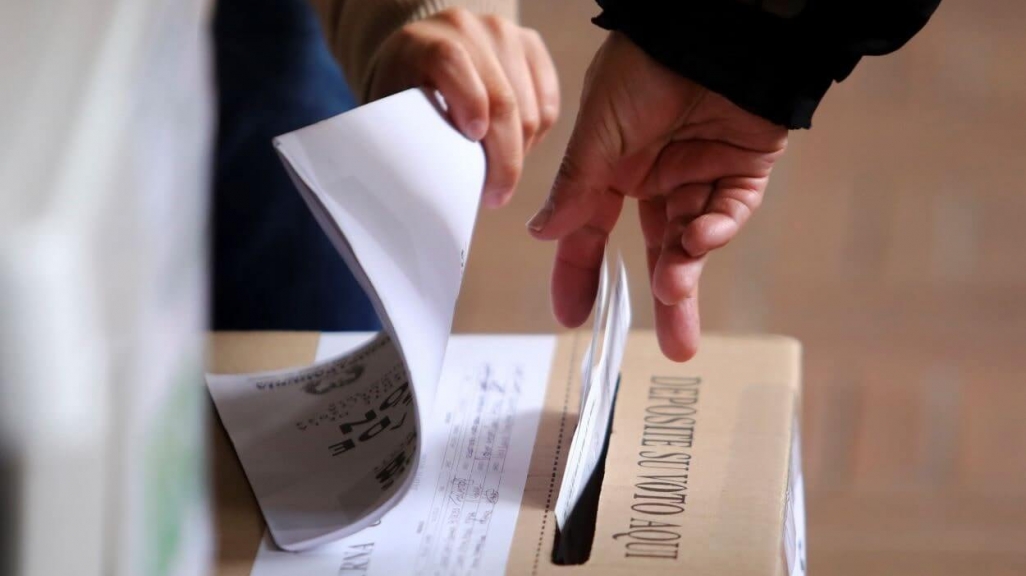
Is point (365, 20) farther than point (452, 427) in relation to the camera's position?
Yes

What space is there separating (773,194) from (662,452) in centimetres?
126

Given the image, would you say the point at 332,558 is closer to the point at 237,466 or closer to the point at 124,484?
the point at 237,466

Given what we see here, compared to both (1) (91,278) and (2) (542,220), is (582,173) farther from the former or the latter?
(1) (91,278)

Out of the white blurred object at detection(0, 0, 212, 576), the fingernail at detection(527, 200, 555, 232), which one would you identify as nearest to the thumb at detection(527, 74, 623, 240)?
the fingernail at detection(527, 200, 555, 232)

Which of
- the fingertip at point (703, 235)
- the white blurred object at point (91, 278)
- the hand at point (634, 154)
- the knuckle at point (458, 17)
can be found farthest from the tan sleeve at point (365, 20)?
the white blurred object at point (91, 278)

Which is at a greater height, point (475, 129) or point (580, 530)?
point (475, 129)

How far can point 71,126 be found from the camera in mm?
269

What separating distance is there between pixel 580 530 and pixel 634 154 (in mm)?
275

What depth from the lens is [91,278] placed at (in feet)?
0.83

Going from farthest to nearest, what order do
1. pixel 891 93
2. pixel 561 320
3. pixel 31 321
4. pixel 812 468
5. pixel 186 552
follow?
pixel 891 93
pixel 812 468
pixel 561 320
pixel 186 552
pixel 31 321

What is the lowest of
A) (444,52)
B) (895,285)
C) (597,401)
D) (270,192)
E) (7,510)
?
(895,285)

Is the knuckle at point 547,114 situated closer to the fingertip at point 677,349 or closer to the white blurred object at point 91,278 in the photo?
the fingertip at point 677,349

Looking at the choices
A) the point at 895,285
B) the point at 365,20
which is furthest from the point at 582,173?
the point at 895,285

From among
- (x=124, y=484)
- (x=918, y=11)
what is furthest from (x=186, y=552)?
(x=918, y=11)
